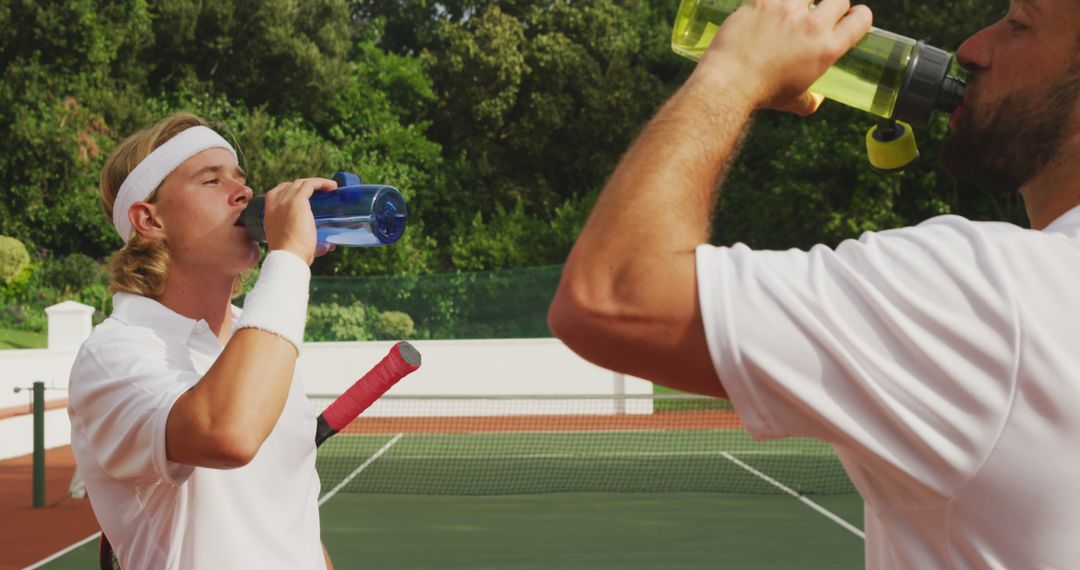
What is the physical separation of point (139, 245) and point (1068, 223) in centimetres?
202

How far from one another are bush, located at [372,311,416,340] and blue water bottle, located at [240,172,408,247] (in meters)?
19.3

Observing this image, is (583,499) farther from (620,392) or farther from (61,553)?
(620,392)

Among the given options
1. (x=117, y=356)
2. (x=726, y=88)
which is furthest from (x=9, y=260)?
(x=726, y=88)

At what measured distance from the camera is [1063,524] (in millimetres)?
1247

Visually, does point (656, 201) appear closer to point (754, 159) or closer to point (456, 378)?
point (456, 378)

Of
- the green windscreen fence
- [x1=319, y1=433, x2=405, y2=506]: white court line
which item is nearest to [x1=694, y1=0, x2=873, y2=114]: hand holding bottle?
[x1=319, y1=433, x2=405, y2=506]: white court line

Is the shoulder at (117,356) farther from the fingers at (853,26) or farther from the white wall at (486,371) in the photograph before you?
the white wall at (486,371)

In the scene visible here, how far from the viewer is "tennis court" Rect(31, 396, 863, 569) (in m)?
8.93

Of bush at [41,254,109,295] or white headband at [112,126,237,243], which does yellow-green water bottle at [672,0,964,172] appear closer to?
white headband at [112,126,237,243]

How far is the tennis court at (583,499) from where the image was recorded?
893 cm

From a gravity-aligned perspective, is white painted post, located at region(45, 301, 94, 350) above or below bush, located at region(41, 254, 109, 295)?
above

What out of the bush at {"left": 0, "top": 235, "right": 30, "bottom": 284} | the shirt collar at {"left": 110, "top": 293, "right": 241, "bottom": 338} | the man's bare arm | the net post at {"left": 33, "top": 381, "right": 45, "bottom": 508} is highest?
the man's bare arm

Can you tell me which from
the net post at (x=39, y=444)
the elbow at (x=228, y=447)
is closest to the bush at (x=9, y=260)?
the net post at (x=39, y=444)

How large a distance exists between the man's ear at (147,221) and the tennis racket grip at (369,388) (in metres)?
0.55
